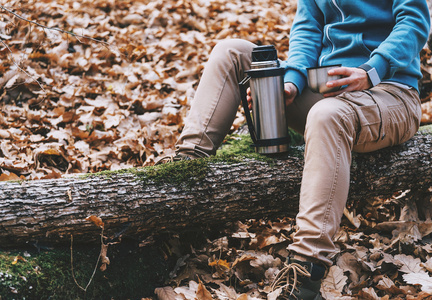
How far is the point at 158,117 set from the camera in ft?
12.8

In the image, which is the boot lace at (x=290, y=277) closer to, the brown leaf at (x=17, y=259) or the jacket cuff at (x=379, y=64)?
the jacket cuff at (x=379, y=64)

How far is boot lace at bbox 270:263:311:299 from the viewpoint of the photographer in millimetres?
1907

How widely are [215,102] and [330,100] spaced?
2.48 feet

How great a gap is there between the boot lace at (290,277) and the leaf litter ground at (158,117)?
0.19 m

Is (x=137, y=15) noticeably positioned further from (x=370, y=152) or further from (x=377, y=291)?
(x=377, y=291)

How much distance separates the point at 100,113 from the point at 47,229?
2.03 m

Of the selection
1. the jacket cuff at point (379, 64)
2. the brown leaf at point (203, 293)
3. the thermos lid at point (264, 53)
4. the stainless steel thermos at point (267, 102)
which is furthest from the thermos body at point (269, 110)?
the brown leaf at point (203, 293)

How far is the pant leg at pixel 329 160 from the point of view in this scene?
193 cm

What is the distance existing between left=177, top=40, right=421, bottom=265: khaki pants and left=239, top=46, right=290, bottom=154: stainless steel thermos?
0.19 meters

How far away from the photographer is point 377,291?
7.40 ft

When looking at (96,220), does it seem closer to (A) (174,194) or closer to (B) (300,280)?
(A) (174,194)

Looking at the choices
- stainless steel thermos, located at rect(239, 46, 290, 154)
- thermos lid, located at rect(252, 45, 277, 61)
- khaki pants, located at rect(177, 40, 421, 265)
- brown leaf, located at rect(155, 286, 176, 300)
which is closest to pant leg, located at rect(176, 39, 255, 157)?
khaki pants, located at rect(177, 40, 421, 265)

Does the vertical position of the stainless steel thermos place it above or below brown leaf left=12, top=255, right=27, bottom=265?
above

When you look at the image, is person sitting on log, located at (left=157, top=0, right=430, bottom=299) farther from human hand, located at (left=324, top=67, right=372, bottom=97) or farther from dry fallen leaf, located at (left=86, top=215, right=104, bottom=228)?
dry fallen leaf, located at (left=86, top=215, right=104, bottom=228)
